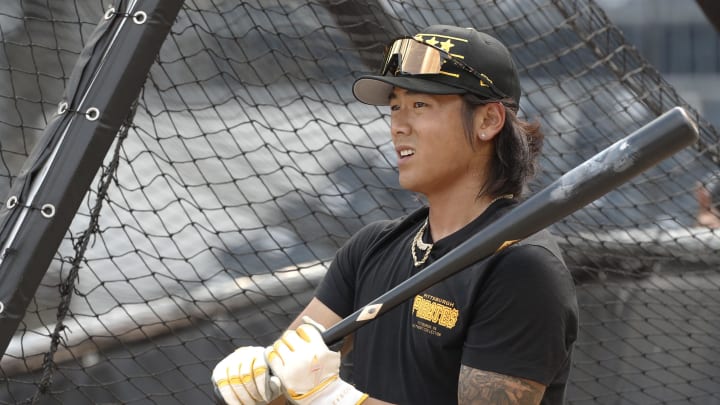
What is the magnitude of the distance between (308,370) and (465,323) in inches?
10.4

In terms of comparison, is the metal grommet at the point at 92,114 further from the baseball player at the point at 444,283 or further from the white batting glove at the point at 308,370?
the white batting glove at the point at 308,370

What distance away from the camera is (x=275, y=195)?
11.8 ft

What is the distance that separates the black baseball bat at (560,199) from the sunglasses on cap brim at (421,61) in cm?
35

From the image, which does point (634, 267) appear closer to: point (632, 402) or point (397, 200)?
point (632, 402)

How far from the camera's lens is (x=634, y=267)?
3.90m

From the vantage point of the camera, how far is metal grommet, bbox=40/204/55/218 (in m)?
2.16

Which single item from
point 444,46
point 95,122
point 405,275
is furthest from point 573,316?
point 95,122

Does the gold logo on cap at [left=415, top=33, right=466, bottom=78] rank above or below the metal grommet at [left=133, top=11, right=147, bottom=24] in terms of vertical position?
below

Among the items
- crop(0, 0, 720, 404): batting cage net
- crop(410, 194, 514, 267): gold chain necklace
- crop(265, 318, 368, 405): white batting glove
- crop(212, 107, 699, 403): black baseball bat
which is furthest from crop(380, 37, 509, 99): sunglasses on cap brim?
crop(0, 0, 720, 404): batting cage net

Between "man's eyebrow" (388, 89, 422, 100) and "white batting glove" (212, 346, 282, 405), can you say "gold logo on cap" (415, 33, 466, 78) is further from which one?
"white batting glove" (212, 346, 282, 405)

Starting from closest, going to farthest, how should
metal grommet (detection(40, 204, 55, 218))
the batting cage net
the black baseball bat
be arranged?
the black baseball bat → metal grommet (detection(40, 204, 55, 218)) → the batting cage net

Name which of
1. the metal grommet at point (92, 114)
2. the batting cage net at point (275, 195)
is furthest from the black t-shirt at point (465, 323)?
the batting cage net at point (275, 195)

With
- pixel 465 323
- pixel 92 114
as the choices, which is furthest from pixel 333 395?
pixel 92 114

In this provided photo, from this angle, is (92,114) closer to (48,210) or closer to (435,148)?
(48,210)
